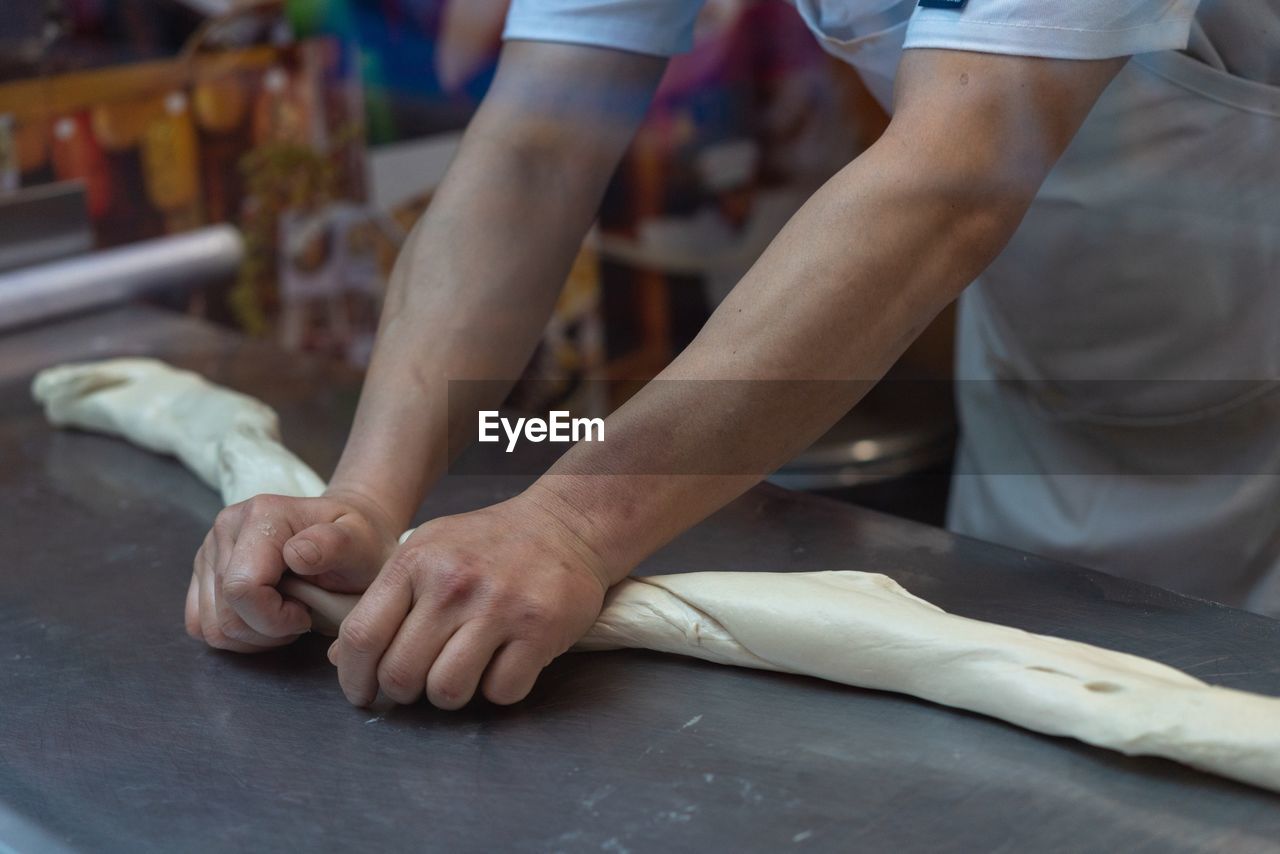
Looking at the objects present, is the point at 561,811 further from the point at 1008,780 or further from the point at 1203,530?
the point at 1203,530

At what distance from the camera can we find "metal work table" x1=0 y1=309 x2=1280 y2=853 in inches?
32.1

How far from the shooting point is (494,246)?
127 cm

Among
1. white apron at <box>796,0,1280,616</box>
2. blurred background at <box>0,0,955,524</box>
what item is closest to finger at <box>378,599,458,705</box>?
white apron at <box>796,0,1280,616</box>

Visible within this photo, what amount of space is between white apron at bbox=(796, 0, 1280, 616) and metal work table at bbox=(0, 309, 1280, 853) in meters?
0.28

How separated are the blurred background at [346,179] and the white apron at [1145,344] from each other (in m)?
0.37

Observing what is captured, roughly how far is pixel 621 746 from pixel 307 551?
293 mm

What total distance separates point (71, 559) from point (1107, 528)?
1.07 m

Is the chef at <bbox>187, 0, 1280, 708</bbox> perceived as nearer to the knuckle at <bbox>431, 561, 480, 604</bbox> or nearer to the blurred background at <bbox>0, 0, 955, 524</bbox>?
the knuckle at <bbox>431, 561, 480, 604</bbox>

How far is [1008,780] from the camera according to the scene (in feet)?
2.78

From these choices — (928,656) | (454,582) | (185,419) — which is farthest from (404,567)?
(185,419)

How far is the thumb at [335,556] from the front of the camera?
101 cm

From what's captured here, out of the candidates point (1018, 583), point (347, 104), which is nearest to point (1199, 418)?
point (1018, 583)
